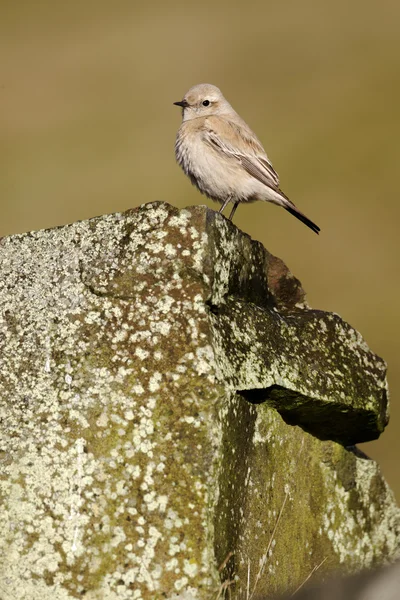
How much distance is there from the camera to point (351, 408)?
454 centimetres

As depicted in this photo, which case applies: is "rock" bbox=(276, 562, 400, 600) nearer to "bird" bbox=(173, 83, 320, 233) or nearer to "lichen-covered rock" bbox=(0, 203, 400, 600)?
"lichen-covered rock" bbox=(0, 203, 400, 600)

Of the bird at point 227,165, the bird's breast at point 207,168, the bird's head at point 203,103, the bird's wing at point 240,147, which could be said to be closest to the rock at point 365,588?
the bird at point 227,165

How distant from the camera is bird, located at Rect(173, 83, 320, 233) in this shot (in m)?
Answer: 7.20

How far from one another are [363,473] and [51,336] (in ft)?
7.59

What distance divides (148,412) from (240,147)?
4.27 meters

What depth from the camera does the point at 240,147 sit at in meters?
7.39

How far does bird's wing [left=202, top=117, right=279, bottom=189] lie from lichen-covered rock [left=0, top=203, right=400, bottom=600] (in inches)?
118

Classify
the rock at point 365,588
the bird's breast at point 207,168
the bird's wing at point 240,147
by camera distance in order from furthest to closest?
1. the bird's wing at point 240,147
2. the bird's breast at point 207,168
3. the rock at point 365,588

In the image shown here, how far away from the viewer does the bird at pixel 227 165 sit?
283 inches

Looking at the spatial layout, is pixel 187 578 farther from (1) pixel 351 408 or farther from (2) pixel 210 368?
(1) pixel 351 408

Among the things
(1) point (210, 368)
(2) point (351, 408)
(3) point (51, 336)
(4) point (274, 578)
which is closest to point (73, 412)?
(3) point (51, 336)

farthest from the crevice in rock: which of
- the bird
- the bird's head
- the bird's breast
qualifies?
the bird's head

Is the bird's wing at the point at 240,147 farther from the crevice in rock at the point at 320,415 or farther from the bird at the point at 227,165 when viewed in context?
the crevice in rock at the point at 320,415

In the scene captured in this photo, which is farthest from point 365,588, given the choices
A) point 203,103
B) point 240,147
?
point 203,103
